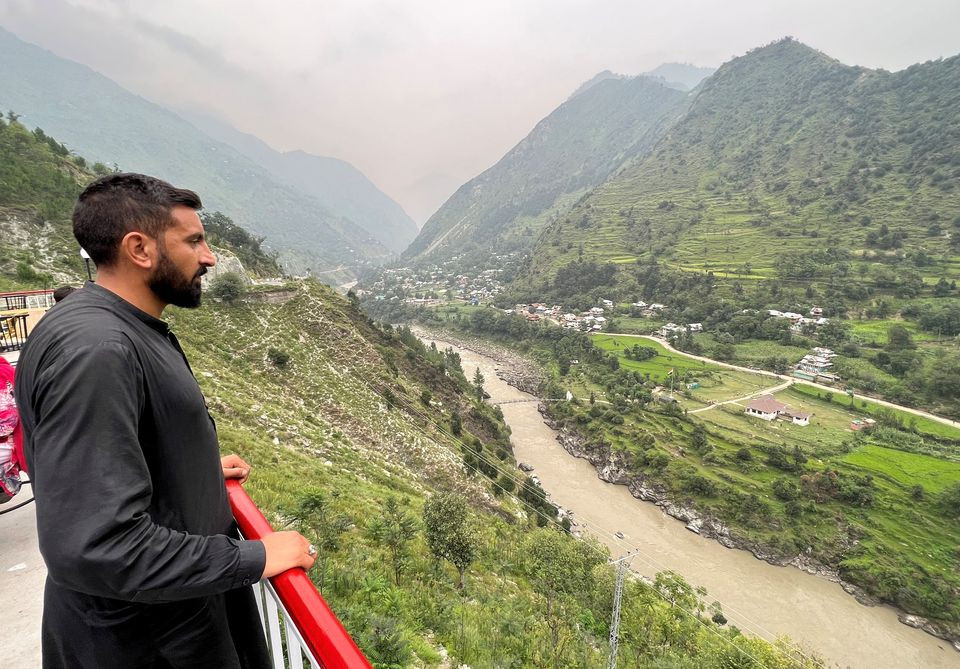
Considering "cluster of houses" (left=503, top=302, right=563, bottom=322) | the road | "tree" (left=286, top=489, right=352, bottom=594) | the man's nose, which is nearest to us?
the man's nose

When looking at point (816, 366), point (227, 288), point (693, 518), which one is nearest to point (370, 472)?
point (227, 288)

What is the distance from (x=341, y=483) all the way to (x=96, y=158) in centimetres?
27608

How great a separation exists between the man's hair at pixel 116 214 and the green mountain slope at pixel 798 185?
8470 cm

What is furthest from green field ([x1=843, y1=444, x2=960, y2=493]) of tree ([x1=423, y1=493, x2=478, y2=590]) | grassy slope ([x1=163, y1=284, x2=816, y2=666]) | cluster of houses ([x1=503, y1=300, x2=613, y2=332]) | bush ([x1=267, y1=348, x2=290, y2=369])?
cluster of houses ([x1=503, y1=300, x2=613, y2=332])

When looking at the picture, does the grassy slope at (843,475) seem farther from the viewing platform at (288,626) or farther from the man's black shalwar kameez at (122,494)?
the man's black shalwar kameez at (122,494)

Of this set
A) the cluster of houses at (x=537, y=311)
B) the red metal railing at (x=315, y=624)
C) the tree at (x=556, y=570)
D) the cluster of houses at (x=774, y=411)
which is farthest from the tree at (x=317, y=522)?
the cluster of houses at (x=537, y=311)

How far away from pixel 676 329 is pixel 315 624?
71.5 metres

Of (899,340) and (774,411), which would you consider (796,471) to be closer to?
(774,411)

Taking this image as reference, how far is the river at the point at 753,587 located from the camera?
21.3m

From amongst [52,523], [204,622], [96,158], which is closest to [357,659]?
[204,622]

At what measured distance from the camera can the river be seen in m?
21.3

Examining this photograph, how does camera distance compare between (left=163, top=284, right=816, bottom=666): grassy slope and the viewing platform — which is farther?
(left=163, top=284, right=816, bottom=666): grassy slope

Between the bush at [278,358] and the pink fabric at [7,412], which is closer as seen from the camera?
the pink fabric at [7,412]

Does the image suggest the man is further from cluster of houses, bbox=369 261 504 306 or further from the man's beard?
cluster of houses, bbox=369 261 504 306
